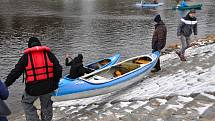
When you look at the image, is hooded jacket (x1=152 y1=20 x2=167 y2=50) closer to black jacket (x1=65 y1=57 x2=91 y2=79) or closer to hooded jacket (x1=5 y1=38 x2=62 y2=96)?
black jacket (x1=65 y1=57 x2=91 y2=79)

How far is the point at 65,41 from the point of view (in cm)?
3039

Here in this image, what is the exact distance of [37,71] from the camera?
6863 mm

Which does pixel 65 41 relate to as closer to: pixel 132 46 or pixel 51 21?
pixel 132 46

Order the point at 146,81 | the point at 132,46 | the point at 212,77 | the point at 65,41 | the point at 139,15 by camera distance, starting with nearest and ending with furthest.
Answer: the point at 212,77, the point at 146,81, the point at 132,46, the point at 65,41, the point at 139,15

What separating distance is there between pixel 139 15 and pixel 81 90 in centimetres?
3976

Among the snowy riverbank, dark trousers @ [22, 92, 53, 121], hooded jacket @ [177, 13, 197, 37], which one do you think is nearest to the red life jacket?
dark trousers @ [22, 92, 53, 121]

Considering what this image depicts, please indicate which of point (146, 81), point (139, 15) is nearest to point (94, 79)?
point (146, 81)

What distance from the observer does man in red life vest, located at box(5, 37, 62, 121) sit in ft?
22.4

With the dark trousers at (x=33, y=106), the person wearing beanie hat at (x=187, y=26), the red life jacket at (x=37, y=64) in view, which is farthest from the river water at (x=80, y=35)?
the person wearing beanie hat at (x=187, y=26)

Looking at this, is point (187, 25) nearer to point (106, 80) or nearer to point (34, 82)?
point (106, 80)

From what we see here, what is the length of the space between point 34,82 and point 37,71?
24 cm

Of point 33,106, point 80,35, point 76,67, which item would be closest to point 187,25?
point 76,67

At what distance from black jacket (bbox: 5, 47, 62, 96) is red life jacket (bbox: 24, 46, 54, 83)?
3.3 inches

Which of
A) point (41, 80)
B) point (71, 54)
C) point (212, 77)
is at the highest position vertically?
point (41, 80)
